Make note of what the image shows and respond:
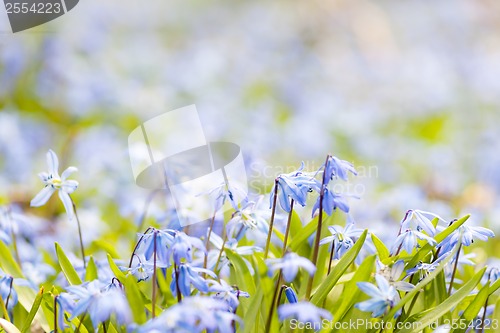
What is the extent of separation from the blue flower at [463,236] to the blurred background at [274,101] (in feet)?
1.68

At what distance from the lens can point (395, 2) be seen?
656 inches

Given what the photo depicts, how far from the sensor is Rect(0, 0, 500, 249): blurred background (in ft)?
15.6

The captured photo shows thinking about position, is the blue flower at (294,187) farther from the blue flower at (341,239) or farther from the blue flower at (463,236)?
the blue flower at (463,236)

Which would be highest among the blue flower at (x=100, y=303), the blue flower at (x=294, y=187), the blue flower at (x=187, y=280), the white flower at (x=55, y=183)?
the white flower at (x=55, y=183)

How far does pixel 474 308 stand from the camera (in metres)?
2.17

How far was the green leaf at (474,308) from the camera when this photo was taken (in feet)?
7.05

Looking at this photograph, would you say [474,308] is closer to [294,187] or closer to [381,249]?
[381,249]

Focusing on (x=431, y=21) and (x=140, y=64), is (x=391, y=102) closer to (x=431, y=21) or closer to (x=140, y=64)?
(x=140, y=64)

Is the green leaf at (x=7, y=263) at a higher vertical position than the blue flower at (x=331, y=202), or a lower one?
lower

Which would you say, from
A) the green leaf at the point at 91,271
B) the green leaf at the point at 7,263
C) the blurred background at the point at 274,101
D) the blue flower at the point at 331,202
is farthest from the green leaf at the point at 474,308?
the green leaf at the point at 7,263

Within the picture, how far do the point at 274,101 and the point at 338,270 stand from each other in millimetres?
5800

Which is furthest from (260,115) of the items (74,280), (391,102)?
(74,280)

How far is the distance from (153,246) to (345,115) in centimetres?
558

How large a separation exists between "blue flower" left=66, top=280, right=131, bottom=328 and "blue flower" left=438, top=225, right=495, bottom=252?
1062mm
